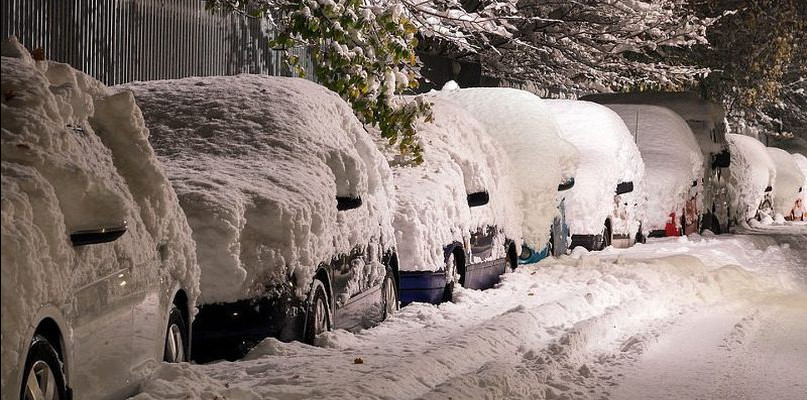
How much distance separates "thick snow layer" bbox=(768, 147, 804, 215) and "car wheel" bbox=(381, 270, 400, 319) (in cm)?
2483

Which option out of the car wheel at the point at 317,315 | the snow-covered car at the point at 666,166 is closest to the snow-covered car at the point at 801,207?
the snow-covered car at the point at 666,166

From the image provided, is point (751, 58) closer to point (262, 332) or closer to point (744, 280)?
point (744, 280)

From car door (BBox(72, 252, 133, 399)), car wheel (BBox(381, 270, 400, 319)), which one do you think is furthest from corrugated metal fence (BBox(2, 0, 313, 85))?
car door (BBox(72, 252, 133, 399))

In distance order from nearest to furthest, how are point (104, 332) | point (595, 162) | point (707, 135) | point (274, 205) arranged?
point (104, 332)
point (274, 205)
point (595, 162)
point (707, 135)

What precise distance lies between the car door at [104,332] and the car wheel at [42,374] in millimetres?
155

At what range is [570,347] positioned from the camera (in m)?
9.52

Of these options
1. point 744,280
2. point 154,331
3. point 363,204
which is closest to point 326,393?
point 154,331

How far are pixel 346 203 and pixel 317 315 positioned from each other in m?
0.81

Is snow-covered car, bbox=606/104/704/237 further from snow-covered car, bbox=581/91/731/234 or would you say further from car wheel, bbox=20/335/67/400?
car wheel, bbox=20/335/67/400

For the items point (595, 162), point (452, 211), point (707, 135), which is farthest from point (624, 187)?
point (452, 211)

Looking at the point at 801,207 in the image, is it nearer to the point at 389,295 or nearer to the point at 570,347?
the point at 389,295

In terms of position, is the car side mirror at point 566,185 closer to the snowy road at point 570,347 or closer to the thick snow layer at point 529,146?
the thick snow layer at point 529,146

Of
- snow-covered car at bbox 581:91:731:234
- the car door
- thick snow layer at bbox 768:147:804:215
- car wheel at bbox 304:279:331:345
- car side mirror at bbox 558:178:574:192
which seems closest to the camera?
the car door

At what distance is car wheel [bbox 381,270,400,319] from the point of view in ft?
35.5
